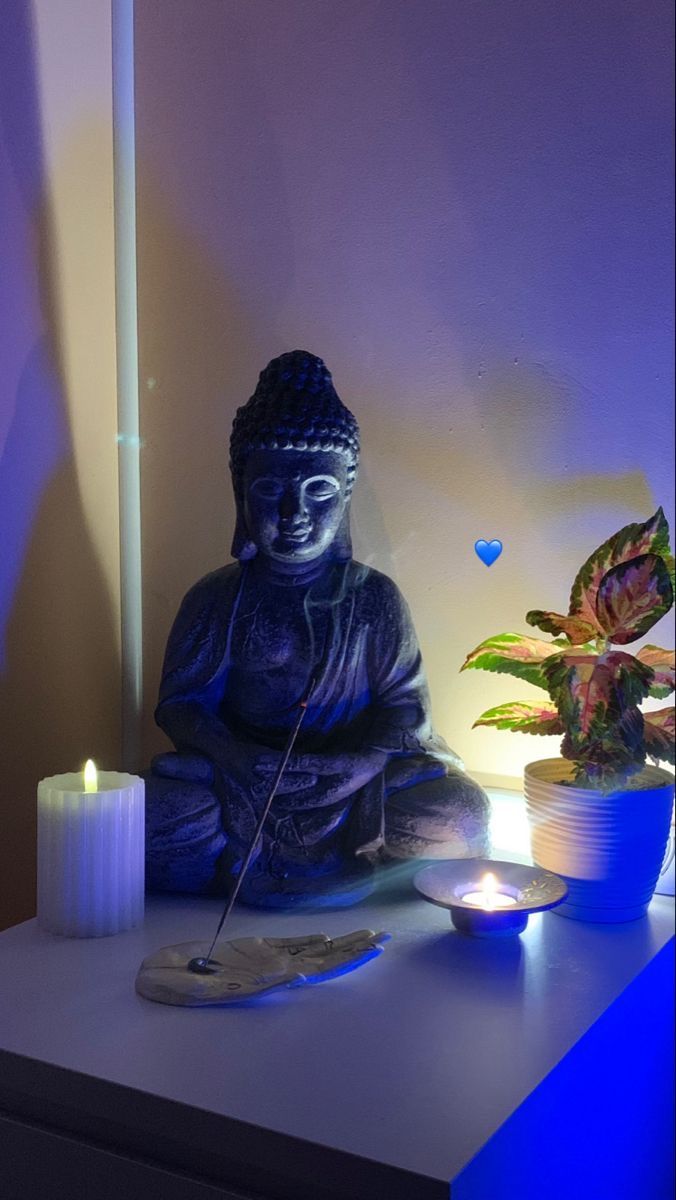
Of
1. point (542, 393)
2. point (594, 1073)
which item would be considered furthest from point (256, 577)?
point (594, 1073)

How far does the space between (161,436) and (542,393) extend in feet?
2.36

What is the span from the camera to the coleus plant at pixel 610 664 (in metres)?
1.61

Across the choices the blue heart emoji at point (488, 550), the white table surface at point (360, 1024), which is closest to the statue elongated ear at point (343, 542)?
the blue heart emoji at point (488, 550)

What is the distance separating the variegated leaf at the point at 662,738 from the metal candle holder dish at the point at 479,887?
0.71 feet

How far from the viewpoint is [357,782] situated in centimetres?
175

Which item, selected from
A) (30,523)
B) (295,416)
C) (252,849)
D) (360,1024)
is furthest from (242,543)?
(360,1024)

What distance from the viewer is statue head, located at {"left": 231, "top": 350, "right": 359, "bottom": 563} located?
69.9 inches

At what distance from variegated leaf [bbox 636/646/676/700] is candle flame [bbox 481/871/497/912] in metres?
0.33

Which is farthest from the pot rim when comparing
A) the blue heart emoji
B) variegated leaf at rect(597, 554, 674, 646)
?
the blue heart emoji

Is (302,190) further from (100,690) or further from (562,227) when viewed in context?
(100,690)

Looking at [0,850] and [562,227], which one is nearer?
[562,227]

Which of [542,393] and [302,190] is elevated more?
[302,190]

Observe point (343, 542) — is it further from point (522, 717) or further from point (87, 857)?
point (87, 857)

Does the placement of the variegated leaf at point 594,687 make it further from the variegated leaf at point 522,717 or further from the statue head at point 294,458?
the statue head at point 294,458
